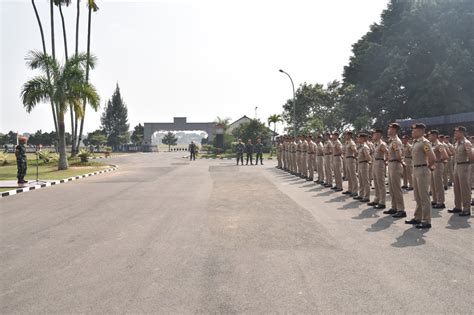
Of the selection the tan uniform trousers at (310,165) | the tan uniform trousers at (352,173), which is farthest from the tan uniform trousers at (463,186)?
the tan uniform trousers at (310,165)

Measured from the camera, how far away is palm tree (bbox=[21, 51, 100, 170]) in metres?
24.6

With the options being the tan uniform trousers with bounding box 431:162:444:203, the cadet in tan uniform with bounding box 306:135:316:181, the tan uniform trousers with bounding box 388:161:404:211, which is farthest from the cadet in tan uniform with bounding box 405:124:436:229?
the cadet in tan uniform with bounding box 306:135:316:181

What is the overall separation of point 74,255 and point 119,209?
14.0 ft

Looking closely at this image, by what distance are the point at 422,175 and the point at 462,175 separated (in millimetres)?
2087

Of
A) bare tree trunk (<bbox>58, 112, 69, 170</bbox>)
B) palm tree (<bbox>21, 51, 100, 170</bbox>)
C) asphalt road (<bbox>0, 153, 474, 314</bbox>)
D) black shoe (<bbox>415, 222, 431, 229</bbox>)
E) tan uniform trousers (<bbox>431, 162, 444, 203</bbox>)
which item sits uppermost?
palm tree (<bbox>21, 51, 100, 170</bbox>)

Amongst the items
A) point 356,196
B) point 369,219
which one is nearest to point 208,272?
point 369,219

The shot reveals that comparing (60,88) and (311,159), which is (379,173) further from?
(60,88)

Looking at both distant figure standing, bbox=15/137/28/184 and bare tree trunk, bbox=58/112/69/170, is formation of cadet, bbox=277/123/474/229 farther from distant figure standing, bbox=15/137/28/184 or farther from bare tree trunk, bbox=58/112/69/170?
bare tree trunk, bbox=58/112/69/170

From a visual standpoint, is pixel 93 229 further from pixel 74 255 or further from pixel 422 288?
pixel 422 288

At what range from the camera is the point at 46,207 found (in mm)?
10805

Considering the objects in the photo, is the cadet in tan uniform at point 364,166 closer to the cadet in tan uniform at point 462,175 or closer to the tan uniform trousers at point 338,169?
the cadet in tan uniform at point 462,175

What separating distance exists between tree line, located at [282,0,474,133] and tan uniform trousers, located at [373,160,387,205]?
29.2 metres

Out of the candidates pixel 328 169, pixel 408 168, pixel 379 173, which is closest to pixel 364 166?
pixel 379 173

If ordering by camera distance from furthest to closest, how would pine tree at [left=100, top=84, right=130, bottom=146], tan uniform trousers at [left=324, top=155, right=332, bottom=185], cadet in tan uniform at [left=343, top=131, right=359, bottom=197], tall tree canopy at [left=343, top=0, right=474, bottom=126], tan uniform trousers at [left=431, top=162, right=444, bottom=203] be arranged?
pine tree at [left=100, top=84, right=130, bottom=146], tall tree canopy at [left=343, top=0, right=474, bottom=126], tan uniform trousers at [left=324, top=155, right=332, bottom=185], cadet in tan uniform at [left=343, top=131, right=359, bottom=197], tan uniform trousers at [left=431, top=162, right=444, bottom=203]
